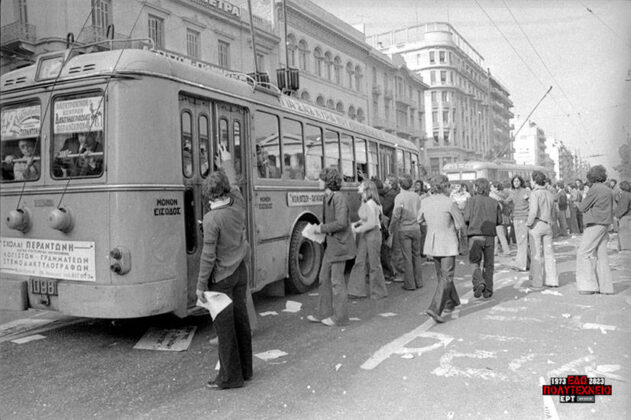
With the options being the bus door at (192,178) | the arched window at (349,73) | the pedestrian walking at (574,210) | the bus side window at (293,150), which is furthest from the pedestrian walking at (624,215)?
the arched window at (349,73)

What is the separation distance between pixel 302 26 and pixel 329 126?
1010 inches

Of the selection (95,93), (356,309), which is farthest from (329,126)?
(95,93)

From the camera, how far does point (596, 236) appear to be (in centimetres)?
775

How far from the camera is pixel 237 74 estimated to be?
780 cm

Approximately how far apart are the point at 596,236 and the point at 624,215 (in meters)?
3.66

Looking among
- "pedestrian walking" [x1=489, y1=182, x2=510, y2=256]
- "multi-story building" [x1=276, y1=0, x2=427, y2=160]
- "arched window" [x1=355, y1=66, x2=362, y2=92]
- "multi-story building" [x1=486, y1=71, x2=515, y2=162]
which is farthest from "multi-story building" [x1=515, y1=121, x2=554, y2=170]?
"pedestrian walking" [x1=489, y1=182, x2=510, y2=256]

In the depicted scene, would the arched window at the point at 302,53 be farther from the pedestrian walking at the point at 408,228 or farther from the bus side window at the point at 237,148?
the bus side window at the point at 237,148

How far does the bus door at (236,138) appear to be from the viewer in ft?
21.3

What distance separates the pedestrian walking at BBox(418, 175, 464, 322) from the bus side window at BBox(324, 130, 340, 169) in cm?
303

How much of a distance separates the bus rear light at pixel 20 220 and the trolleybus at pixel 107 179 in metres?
0.01

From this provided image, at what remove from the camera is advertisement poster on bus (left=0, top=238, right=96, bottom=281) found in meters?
5.30

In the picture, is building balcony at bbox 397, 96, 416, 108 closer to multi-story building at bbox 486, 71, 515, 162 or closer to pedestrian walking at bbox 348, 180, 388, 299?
multi-story building at bbox 486, 71, 515, 162

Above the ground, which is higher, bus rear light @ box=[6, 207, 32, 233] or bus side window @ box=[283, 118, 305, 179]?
bus side window @ box=[283, 118, 305, 179]

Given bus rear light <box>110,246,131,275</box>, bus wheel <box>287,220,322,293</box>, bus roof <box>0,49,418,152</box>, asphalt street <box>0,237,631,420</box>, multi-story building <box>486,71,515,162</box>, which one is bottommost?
asphalt street <box>0,237,631,420</box>
